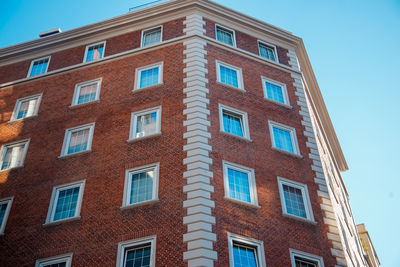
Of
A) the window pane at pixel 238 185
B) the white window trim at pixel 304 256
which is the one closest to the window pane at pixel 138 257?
the window pane at pixel 238 185

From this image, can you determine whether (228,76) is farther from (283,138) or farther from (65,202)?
(65,202)

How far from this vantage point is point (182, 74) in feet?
92.5

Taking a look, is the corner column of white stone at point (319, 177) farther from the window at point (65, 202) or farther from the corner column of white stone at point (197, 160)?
the window at point (65, 202)

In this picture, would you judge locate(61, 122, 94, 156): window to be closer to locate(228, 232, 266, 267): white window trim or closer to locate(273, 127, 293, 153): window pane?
locate(228, 232, 266, 267): white window trim

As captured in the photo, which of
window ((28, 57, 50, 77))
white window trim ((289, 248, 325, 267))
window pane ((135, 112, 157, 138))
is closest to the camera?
white window trim ((289, 248, 325, 267))

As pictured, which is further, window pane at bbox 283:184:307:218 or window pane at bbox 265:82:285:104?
window pane at bbox 265:82:285:104

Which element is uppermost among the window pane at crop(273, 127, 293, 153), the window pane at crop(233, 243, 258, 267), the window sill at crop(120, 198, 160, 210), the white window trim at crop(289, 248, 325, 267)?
the window pane at crop(273, 127, 293, 153)

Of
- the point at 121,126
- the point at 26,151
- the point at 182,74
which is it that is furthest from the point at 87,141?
the point at 182,74

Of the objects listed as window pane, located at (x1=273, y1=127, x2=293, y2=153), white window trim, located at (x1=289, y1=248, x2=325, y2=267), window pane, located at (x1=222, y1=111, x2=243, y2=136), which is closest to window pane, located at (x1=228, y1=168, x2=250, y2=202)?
window pane, located at (x1=222, y1=111, x2=243, y2=136)

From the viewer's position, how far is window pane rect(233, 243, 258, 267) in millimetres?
20406

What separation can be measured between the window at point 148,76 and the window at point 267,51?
8.13 metres

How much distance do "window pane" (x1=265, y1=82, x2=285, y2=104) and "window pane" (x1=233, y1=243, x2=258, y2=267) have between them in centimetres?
1197

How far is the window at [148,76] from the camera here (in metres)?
28.9

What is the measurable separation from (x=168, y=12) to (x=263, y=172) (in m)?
15.0
